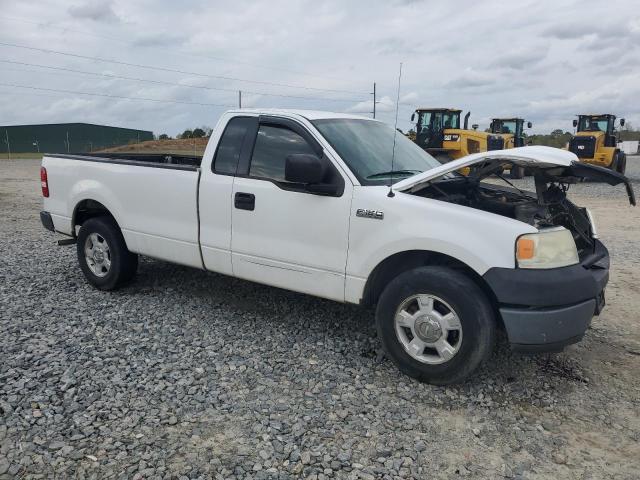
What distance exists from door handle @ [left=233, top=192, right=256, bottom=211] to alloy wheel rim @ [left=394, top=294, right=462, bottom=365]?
5.18ft

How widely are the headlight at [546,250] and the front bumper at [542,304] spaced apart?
0.17 feet

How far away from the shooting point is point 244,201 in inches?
184

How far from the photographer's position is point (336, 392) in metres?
3.82

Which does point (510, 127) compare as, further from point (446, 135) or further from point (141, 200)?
point (141, 200)

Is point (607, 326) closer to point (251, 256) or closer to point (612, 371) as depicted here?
point (612, 371)

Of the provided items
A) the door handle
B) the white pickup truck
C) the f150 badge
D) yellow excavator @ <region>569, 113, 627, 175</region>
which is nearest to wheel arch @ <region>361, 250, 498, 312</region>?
the white pickup truck

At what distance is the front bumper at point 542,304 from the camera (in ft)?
11.4

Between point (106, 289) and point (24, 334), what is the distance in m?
1.26

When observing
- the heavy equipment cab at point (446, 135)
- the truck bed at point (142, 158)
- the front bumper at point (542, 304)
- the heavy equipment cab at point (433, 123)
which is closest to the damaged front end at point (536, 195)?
the front bumper at point (542, 304)

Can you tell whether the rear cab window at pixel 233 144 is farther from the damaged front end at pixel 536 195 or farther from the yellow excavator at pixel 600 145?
the yellow excavator at pixel 600 145

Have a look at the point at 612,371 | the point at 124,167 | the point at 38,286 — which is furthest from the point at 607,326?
the point at 38,286

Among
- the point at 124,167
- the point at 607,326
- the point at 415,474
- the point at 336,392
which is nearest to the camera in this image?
the point at 415,474

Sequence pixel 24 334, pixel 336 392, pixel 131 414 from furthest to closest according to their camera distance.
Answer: pixel 24 334 → pixel 336 392 → pixel 131 414

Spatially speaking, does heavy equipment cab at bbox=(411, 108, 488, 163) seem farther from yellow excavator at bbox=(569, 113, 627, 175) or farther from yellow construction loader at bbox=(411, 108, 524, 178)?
yellow excavator at bbox=(569, 113, 627, 175)
